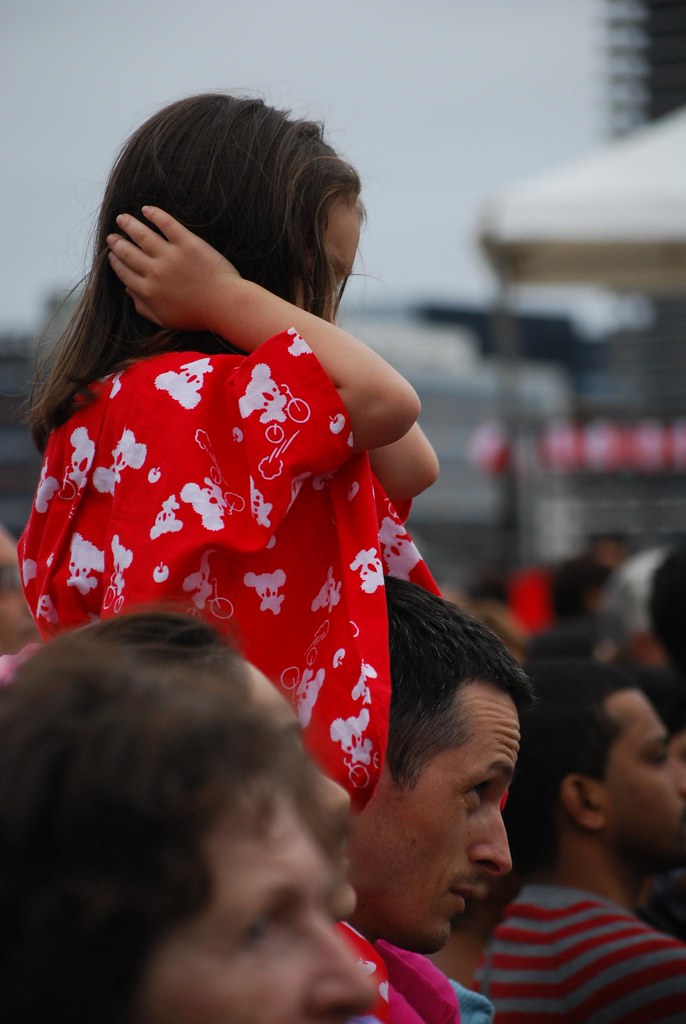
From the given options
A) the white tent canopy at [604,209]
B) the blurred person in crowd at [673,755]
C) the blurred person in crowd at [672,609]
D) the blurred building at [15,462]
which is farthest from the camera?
the white tent canopy at [604,209]

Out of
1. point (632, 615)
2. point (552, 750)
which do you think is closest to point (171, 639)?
point (552, 750)

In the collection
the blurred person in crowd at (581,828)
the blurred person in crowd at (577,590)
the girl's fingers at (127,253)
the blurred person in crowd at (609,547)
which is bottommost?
the blurred person in crowd at (609,547)

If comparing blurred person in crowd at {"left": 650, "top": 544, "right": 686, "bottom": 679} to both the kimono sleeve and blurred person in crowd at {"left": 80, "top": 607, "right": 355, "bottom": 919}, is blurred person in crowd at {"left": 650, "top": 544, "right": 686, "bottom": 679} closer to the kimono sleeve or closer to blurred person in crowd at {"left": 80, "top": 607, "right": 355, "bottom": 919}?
the kimono sleeve

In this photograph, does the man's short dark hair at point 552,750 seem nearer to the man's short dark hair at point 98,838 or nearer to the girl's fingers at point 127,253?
the girl's fingers at point 127,253

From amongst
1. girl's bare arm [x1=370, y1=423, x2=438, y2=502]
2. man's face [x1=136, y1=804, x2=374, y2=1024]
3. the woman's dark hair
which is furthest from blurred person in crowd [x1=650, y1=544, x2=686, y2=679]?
man's face [x1=136, y1=804, x2=374, y2=1024]

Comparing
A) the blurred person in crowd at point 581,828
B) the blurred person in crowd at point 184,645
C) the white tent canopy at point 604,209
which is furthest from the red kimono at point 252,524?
the white tent canopy at point 604,209

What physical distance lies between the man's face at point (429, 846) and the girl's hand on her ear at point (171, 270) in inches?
23.3

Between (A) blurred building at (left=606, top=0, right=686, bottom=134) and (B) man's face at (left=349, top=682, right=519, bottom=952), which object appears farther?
(A) blurred building at (left=606, top=0, right=686, bottom=134)

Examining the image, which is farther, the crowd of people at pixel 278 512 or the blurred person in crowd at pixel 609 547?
the blurred person in crowd at pixel 609 547

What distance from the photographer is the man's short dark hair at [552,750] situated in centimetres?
261

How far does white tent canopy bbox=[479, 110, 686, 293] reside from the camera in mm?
7180

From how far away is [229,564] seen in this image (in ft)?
5.02

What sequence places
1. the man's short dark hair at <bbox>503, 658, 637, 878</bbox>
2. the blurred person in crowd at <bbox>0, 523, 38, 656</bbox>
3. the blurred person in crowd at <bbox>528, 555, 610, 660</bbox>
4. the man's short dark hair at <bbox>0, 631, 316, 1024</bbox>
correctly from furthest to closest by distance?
the blurred person in crowd at <bbox>528, 555, 610, 660</bbox>
the blurred person in crowd at <bbox>0, 523, 38, 656</bbox>
the man's short dark hair at <bbox>503, 658, 637, 878</bbox>
the man's short dark hair at <bbox>0, 631, 316, 1024</bbox>

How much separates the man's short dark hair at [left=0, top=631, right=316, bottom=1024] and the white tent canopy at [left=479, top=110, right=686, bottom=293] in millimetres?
6780
